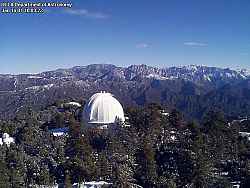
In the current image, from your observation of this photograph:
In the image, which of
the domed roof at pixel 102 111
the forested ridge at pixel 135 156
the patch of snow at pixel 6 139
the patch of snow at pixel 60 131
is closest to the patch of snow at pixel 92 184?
the forested ridge at pixel 135 156

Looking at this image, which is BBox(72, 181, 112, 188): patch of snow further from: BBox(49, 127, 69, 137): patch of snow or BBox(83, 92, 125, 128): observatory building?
BBox(83, 92, 125, 128): observatory building

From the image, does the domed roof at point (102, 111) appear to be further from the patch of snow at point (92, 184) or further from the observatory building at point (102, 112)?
the patch of snow at point (92, 184)

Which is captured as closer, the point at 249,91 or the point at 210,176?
the point at 210,176

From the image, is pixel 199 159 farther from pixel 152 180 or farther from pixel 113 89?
pixel 113 89

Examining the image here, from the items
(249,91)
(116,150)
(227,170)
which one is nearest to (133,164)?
(116,150)

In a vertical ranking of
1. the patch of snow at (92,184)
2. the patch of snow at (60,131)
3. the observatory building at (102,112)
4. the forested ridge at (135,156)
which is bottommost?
the patch of snow at (92,184)

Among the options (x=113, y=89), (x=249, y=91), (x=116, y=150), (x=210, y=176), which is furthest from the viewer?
(x=113, y=89)

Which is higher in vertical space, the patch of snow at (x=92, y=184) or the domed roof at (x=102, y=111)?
the domed roof at (x=102, y=111)
